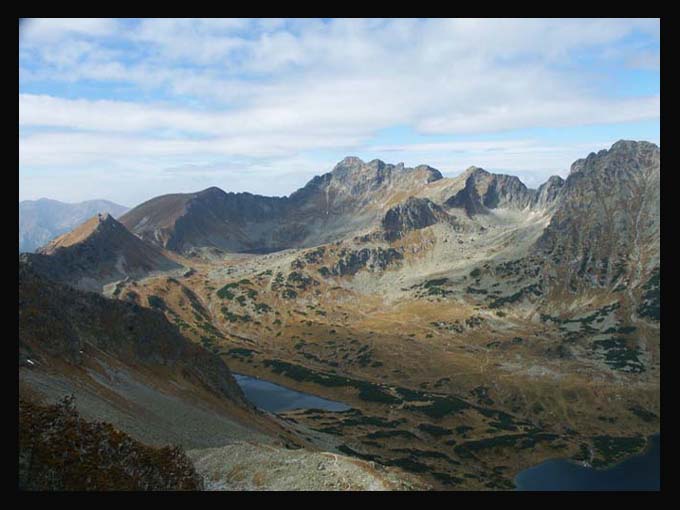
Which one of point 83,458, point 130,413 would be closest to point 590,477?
point 130,413

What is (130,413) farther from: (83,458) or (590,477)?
(590,477)

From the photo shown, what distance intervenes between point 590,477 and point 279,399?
10492cm

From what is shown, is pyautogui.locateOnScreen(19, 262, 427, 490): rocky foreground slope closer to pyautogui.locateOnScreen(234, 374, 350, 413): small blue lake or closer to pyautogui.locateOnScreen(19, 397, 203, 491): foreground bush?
pyautogui.locateOnScreen(19, 397, 203, 491): foreground bush

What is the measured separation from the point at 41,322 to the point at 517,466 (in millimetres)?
121610

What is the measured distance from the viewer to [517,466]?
129 metres

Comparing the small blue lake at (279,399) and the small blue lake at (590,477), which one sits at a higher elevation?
the small blue lake at (279,399)

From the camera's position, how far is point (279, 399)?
7018 inches

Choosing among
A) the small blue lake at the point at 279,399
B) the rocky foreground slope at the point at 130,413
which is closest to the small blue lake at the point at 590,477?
the small blue lake at the point at 279,399

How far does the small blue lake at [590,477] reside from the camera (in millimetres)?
119812

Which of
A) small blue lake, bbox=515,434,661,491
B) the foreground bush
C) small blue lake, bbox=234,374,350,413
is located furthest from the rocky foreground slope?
small blue lake, bbox=515,434,661,491

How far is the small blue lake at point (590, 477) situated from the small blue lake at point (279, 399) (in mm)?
66488

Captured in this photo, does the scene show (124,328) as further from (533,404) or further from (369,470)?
(533,404)

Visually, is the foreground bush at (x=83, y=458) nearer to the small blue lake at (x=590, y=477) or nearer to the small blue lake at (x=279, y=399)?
the small blue lake at (x=590, y=477)
